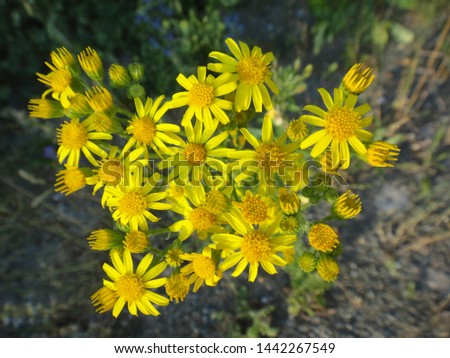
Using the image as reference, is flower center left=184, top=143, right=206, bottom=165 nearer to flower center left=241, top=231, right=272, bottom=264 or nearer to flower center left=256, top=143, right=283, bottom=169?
flower center left=256, top=143, right=283, bottom=169

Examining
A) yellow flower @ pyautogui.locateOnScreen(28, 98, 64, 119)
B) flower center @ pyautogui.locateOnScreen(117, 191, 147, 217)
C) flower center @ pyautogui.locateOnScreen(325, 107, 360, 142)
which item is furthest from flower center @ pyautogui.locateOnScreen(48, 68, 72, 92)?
flower center @ pyautogui.locateOnScreen(325, 107, 360, 142)

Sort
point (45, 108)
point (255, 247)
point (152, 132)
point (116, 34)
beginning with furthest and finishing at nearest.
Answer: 1. point (116, 34)
2. point (45, 108)
3. point (152, 132)
4. point (255, 247)

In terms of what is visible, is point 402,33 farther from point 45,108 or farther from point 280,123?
point 45,108

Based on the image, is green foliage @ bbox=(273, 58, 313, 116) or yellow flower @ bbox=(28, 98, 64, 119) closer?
yellow flower @ bbox=(28, 98, 64, 119)

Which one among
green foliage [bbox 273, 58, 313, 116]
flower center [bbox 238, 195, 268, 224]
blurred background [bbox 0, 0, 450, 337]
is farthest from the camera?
blurred background [bbox 0, 0, 450, 337]

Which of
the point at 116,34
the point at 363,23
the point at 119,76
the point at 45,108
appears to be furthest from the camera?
the point at 363,23

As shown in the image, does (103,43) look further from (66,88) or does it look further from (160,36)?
(66,88)

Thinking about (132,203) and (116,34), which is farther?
(116,34)

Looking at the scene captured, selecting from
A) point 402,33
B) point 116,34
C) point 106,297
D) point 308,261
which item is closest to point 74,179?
point 106,297
